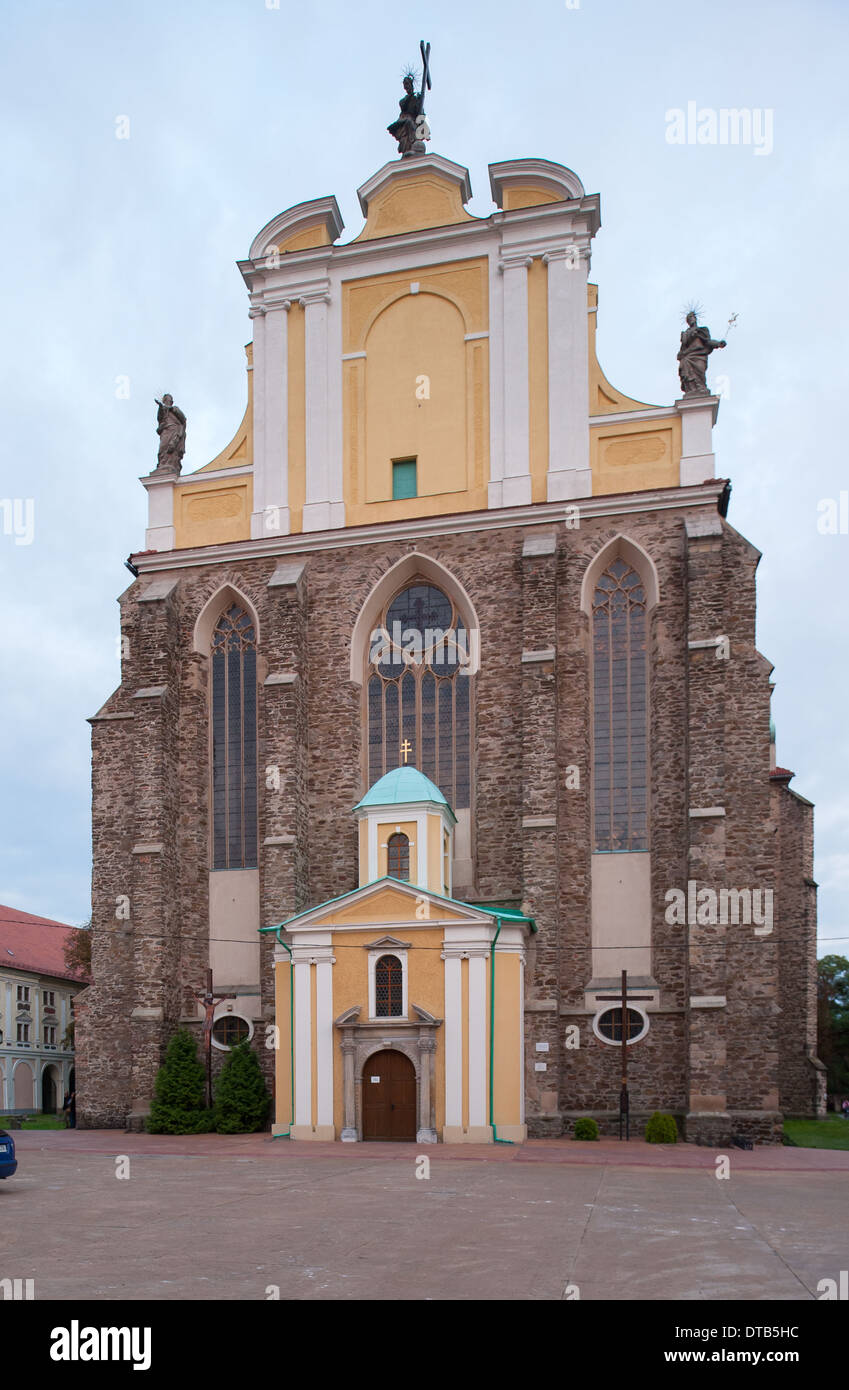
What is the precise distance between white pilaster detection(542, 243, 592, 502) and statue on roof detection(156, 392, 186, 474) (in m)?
10.7

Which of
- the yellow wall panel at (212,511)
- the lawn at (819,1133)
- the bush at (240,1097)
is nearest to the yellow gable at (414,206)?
the yellow wall panel at (212,511)

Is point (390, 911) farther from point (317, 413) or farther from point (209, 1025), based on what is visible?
point (317, 413)

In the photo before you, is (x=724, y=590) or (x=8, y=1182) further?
(x=724, y=590)

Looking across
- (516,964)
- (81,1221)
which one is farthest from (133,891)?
(81,1221)

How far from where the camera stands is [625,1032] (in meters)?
25.6

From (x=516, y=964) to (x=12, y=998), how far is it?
1279 inches

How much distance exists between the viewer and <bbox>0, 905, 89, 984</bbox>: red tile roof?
2030 inches

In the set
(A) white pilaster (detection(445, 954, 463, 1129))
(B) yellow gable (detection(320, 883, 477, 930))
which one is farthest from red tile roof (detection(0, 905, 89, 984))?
(A) white pilaster (detection(445, 954, 463, 1129))

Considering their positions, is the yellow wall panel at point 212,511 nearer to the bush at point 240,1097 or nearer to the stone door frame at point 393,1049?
the bush at point 240,1097

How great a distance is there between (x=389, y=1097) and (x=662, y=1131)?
18.4ft

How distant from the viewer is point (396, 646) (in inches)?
1176

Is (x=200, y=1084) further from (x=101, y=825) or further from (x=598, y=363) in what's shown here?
(x=598, y=363)

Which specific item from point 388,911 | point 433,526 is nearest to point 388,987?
point 388,911

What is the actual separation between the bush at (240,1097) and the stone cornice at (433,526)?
12270 mm
